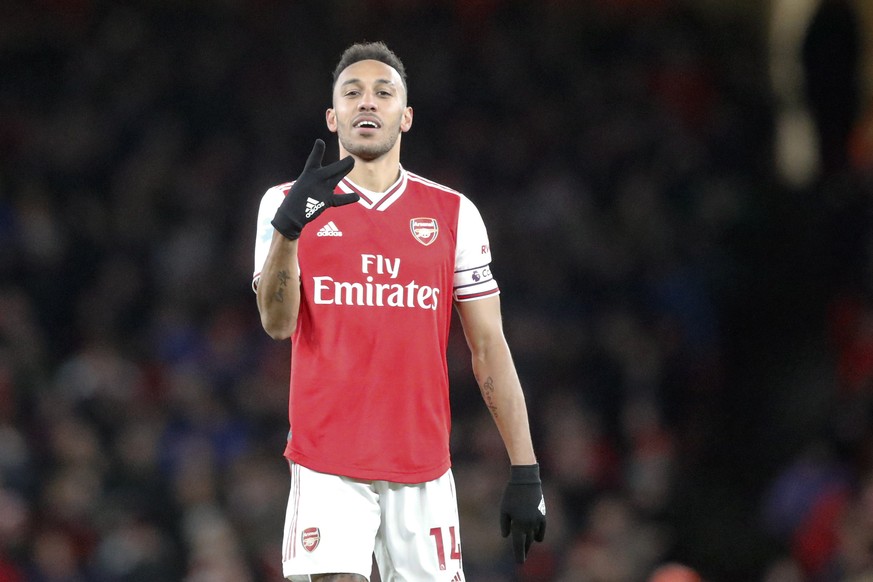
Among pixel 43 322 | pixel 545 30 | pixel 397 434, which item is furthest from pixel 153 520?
pixel 545 30

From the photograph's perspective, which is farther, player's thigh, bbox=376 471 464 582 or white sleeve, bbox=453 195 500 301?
white sleeve, bbox=453 195 500 301

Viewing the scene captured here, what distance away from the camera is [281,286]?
4719 mm

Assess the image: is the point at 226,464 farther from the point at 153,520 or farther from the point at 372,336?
the point at 372,336

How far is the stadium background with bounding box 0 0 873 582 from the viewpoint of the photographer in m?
Answer: 9.71

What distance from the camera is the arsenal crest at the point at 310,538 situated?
4.75 meters

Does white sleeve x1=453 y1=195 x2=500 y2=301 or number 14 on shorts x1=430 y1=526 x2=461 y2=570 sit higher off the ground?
white sleeve x1=453 y1=195 x2=500 y2=301

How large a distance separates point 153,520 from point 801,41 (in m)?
7.25

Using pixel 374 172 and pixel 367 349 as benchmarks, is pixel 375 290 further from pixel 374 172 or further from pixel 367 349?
pixel 374 172

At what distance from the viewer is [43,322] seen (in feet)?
36.7

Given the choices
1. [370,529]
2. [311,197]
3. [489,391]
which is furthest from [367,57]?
[370,529]

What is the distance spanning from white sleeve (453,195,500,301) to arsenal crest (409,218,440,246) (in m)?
0.12

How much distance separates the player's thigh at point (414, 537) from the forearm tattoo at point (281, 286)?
0.75 metres

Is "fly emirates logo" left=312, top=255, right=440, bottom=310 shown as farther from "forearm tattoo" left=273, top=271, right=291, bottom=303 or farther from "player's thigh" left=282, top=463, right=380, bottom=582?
"player's thigh" left=282, top=463, right=380, bottom=582

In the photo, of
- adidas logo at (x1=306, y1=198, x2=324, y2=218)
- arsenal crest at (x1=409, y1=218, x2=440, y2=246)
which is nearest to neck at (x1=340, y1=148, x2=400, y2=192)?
arsenal crest at (x1=409, y1=218, x2=440, y2=246)
